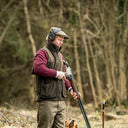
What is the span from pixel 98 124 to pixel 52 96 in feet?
12.5

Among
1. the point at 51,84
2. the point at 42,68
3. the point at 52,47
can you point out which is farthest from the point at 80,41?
the point at 42,68

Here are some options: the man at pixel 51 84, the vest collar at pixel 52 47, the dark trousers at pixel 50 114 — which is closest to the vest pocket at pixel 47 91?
the man at pixel 51 84

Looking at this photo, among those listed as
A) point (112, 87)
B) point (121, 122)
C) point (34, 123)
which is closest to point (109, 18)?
point (112, 87)

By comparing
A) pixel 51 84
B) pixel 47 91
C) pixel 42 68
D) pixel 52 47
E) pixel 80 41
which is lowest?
pixel 47 91

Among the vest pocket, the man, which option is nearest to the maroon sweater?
the man

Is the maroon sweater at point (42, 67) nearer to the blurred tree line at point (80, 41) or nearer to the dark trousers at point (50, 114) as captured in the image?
the dark trousers at point (50, 114)

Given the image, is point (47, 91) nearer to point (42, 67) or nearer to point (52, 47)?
point (42, 67)

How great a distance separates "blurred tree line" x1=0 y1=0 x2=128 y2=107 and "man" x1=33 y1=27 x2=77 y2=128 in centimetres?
471

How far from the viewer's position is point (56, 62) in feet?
14.5

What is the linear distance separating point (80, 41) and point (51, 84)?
10589mm

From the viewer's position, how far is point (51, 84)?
4227 millimetres

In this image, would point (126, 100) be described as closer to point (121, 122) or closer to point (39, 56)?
point (121, 122)

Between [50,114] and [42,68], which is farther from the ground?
[42,68]

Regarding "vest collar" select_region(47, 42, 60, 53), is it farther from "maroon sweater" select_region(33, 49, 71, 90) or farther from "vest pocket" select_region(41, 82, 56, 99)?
"vest pocket" select_region(41, 82, 56, 99)
